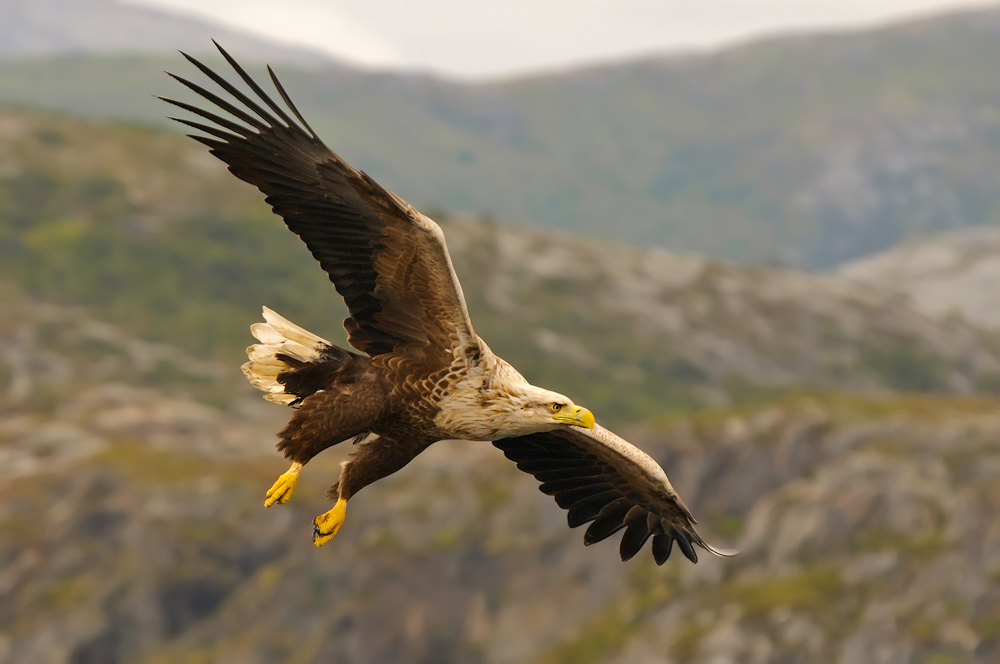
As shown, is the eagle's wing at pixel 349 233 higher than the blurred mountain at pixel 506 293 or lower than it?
higher

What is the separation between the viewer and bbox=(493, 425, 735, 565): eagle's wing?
18.8m

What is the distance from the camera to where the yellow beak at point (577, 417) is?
598 inches

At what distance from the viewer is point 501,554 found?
273ft

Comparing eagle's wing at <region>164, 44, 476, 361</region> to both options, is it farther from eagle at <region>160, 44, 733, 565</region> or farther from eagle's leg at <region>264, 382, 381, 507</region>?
eagle's leg at <region>264, 382, 381, 507</region>

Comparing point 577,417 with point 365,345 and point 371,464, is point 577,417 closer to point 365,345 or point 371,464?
point 371,464

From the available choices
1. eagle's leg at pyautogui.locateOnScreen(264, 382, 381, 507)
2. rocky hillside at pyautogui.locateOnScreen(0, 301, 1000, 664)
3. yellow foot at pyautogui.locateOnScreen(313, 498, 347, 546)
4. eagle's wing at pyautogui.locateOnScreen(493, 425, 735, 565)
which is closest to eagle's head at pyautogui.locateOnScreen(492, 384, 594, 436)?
eagle's leg at pyautogui.locateOnScreen(264, 382, 381, 507)

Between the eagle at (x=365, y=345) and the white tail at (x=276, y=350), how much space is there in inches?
0.6

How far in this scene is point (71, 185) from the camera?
163m

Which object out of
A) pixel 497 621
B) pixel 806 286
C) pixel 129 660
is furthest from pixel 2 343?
pixel 806 286

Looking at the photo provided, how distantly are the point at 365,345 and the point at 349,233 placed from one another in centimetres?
132

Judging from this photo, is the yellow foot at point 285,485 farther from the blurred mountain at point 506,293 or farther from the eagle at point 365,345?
the blurred mountain at point 506,293

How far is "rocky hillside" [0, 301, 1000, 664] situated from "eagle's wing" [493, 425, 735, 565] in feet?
154

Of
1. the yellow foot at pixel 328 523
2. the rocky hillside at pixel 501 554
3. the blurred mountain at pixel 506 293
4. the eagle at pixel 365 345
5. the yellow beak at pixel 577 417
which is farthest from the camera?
the blurred mountain at pixel 506 293

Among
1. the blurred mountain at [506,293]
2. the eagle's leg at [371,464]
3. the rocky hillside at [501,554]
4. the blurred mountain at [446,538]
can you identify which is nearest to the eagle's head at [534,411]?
the eagle's leg at [371,464]
